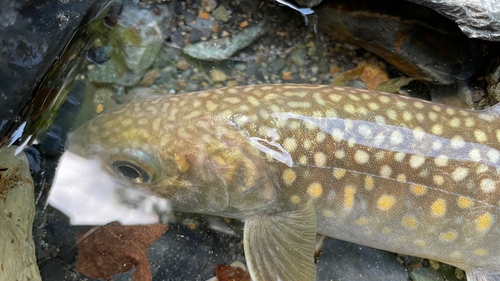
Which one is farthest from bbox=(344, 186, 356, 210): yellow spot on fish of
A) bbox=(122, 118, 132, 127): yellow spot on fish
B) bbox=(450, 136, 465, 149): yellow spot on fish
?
bbox=(122, 118, 132, 127): yellow spot on fish

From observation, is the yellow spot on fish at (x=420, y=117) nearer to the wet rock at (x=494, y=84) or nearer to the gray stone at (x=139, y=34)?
the wet rock at (x=494, y=84)

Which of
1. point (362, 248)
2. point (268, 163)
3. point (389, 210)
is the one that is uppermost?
point (268, 163)

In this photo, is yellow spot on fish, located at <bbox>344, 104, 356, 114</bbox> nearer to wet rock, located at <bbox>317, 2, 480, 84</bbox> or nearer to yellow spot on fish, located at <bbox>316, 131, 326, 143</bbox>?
yellow spot on fish, located at <bbox>316, 131, 326, 143</bbox>

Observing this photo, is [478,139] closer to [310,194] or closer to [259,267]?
[310,194]

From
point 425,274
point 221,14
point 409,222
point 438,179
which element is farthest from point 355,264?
point 221,14

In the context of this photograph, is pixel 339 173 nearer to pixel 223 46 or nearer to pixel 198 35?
pixel 223 46

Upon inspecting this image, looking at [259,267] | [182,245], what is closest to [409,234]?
[259,267]
